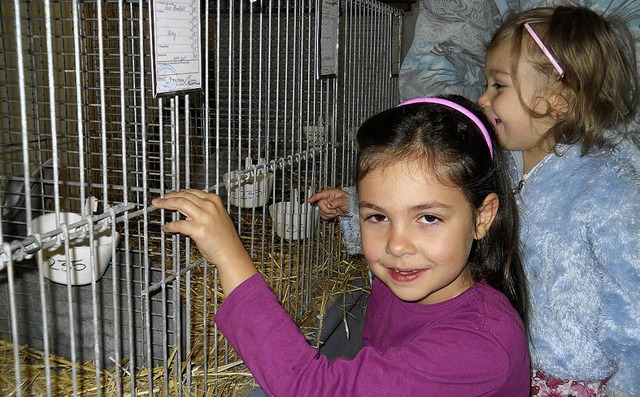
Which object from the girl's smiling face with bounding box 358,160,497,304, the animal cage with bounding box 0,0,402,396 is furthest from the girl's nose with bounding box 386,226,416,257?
the animal cage with bounding box 0,0,402,396

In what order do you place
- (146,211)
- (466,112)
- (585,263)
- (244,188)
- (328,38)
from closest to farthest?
(146,211), (466,112), (585,263), (244,188), (328,38)

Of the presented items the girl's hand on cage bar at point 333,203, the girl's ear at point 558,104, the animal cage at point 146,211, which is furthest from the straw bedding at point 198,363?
the girl's ear at point 558,104

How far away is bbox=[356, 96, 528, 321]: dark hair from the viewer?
2.64 feet

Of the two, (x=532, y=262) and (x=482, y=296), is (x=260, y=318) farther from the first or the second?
(x=532, y=262)

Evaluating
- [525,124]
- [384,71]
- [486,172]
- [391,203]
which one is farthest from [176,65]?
[384,71]

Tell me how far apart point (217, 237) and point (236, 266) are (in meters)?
0.04

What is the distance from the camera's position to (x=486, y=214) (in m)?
0.87

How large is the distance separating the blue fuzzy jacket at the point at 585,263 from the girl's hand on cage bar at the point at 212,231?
1.65 ft

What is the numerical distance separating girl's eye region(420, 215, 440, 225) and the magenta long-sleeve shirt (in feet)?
0.43

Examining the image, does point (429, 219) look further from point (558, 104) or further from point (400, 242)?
point (558, 104)

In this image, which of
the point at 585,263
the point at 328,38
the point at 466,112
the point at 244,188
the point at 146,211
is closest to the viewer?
the point at 146,211

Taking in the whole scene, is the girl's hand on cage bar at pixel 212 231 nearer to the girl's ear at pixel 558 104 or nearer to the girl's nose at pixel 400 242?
the girl's nose at pixel 400 242

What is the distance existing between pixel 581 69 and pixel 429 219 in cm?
43

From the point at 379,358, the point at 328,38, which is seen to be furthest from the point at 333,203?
the point at 379,358
